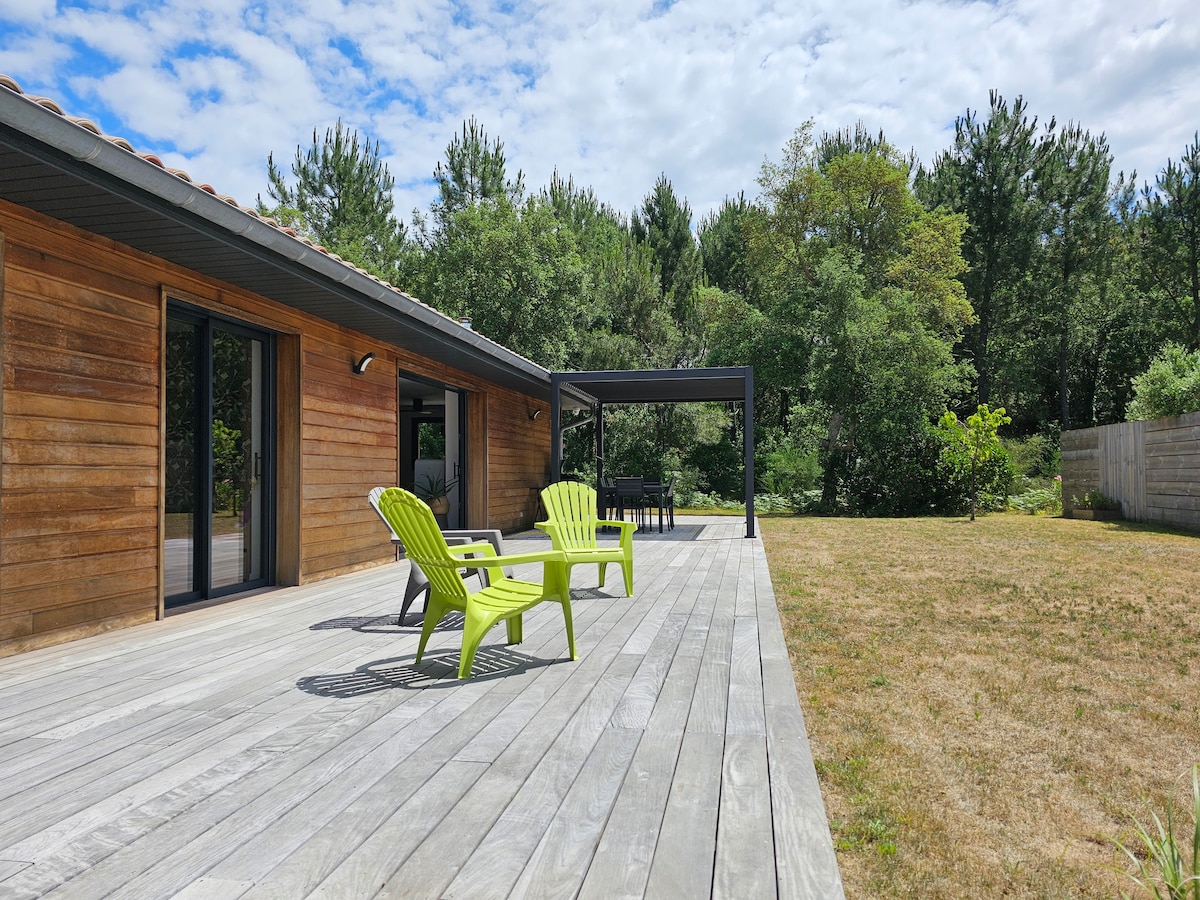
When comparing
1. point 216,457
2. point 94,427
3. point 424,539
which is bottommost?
point 424,539

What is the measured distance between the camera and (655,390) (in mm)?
12227

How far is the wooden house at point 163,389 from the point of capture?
11.9 ft

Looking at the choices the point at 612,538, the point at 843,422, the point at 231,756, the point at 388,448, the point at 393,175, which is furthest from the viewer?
the point at 393,175

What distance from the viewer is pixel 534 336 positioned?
19094 mm

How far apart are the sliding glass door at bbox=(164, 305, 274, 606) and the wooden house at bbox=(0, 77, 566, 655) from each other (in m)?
0.01

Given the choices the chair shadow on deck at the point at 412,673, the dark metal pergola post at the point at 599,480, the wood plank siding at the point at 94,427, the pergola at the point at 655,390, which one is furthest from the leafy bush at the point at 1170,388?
the wood plank siding at the point at 94,427

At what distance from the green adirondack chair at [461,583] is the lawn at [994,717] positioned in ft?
4.03

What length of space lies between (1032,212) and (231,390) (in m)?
19.7

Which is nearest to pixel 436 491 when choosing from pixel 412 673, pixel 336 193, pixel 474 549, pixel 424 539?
pixel 474 549

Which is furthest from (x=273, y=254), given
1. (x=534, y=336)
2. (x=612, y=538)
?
(x=534, y=336)

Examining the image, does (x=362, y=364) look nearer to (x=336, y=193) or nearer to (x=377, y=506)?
(x=377, y=506)

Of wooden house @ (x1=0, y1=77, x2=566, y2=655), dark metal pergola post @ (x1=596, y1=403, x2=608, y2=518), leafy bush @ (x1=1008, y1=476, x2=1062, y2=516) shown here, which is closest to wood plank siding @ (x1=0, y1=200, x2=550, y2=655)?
wooden house @ (x1=0, y1=77, x2=566, y2=655)

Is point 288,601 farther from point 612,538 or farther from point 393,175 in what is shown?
point 393,175

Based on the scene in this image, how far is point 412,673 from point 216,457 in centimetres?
265
